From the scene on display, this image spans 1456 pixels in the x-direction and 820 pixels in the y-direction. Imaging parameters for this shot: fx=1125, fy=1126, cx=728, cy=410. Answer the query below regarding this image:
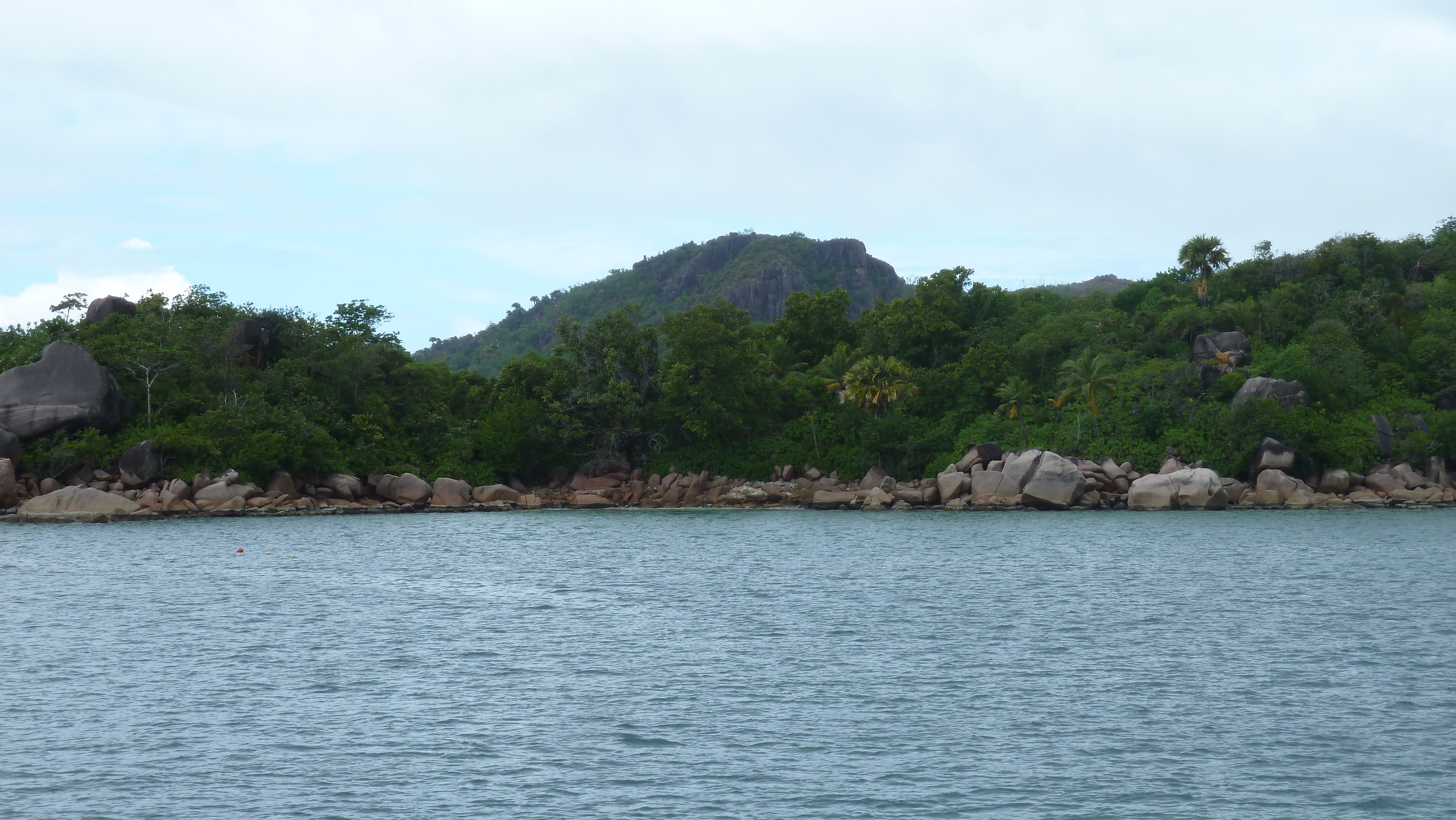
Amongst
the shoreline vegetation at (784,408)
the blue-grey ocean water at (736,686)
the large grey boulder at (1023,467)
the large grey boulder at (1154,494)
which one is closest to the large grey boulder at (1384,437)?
the shoreline vegetation at (784,408)

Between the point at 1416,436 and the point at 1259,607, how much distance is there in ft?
150

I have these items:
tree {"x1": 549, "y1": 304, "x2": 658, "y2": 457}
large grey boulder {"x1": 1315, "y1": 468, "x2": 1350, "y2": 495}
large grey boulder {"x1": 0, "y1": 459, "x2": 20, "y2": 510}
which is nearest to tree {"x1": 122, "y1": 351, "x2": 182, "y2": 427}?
large grey boulder {"x1": 0, "y1": 459, "x2": 20, "y2": 510}

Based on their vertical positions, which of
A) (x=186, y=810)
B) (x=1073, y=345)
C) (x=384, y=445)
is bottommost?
(x=186, y=810)

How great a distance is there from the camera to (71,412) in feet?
202

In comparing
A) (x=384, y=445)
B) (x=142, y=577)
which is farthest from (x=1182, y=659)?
(x=384, y=445)

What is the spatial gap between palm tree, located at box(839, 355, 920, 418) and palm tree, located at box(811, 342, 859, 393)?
6.24ft

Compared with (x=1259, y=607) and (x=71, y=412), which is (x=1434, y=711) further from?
(x=71, y=412)

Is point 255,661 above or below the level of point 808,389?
below

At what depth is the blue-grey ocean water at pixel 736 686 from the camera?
14.5 metres

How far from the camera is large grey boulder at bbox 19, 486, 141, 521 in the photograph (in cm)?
5759

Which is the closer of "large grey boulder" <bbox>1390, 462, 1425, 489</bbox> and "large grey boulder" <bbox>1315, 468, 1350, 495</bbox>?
"large grey boulder" <bbox>1390, 462, 1425, 489</bbox>

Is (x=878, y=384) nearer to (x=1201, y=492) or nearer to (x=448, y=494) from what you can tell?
(x=1201, y=492)

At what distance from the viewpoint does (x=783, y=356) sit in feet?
286

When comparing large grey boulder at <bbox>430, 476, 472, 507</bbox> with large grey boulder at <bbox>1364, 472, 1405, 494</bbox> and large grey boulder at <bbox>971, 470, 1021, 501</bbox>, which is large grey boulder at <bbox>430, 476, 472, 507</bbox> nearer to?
large grey boulder at <bbox>971, 470, 1021, 501</bbox>
